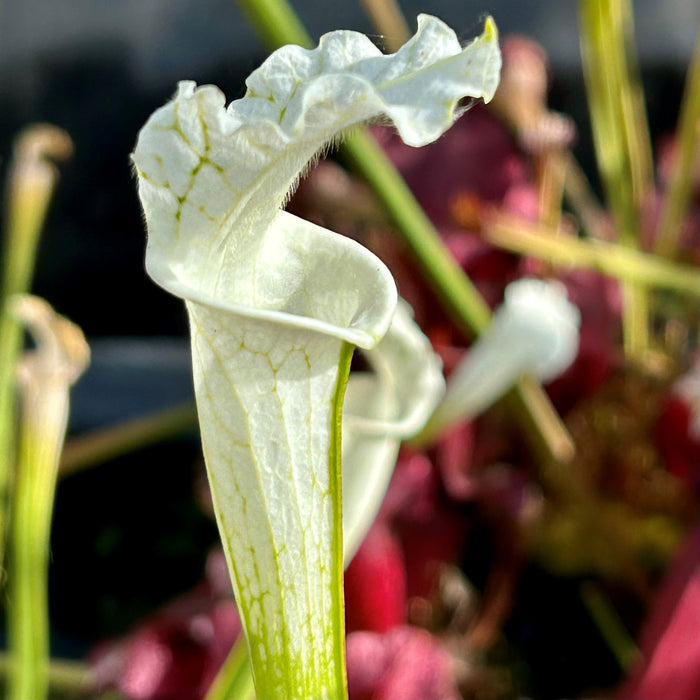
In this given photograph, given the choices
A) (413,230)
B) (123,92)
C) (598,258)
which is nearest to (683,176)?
(598,258)

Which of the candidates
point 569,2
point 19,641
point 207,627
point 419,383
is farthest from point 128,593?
point 569,2

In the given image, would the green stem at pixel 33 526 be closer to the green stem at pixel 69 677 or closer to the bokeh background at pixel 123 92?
the green stem at pixel 69 677

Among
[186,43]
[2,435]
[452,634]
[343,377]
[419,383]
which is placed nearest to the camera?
[343,377]

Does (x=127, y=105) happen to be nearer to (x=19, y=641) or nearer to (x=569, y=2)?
(x=569, y=2)

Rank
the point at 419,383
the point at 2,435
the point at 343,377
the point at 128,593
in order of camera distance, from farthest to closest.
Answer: the point at 128,593 → the point at 2,435 → the point at 419,383 → the point at 343,377

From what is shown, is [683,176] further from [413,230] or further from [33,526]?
[33,526]

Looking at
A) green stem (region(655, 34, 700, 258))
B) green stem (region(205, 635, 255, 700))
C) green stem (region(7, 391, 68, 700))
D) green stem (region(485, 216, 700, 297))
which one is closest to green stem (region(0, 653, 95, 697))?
green stem (region(7, 391, 68, 700))
